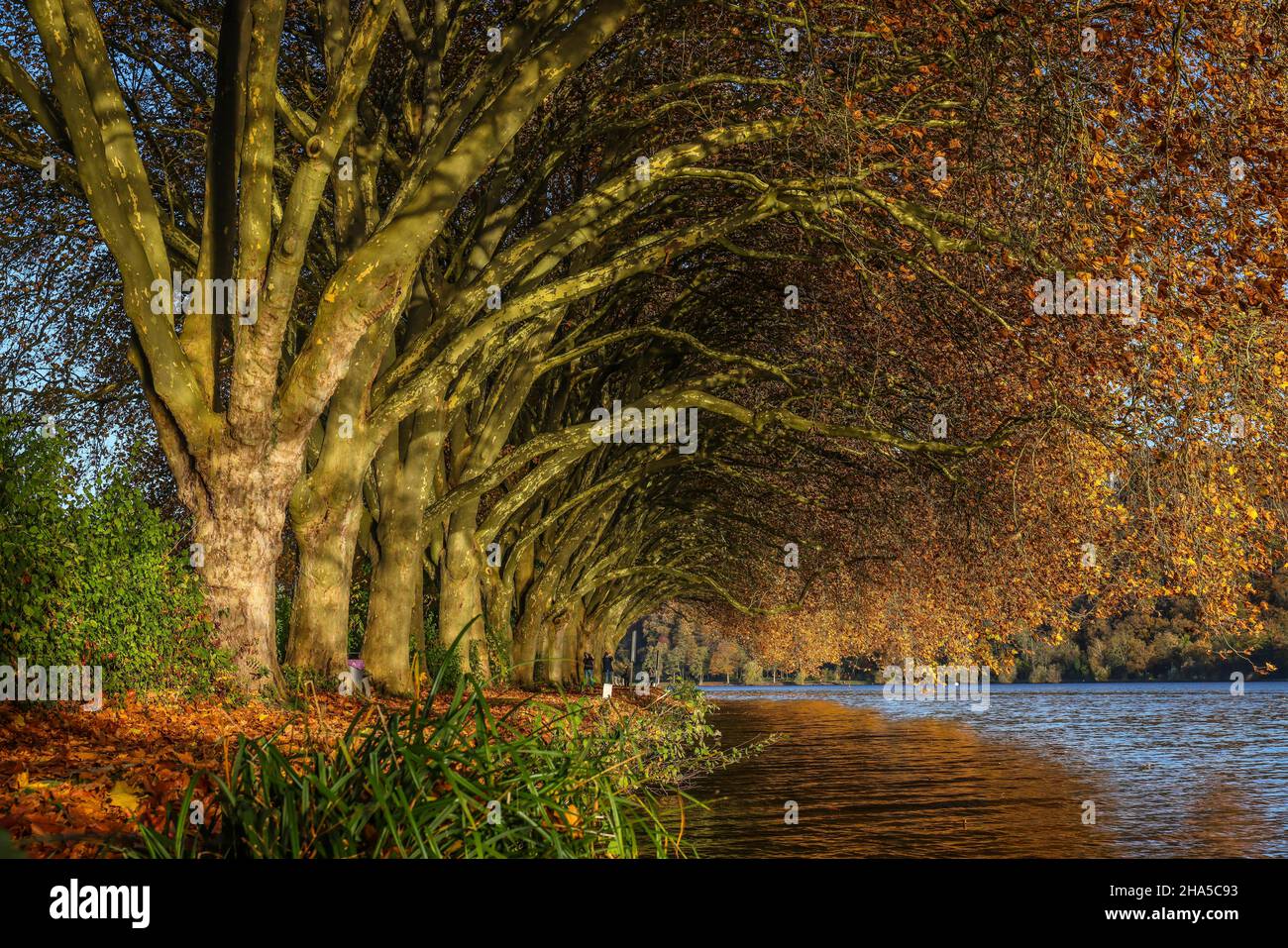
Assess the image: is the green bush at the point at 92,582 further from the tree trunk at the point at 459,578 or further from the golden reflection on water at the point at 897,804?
the tree trunk at the point at 459,578

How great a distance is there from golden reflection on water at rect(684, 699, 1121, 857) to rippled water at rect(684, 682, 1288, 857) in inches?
1.1

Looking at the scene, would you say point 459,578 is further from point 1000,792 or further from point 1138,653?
point 1138,653

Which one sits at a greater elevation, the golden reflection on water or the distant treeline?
the golden reflection on water

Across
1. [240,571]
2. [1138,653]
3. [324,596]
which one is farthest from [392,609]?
[1138,653]

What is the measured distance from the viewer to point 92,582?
34.9ft

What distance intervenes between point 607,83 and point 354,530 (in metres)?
7.16

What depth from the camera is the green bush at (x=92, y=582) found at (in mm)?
10180

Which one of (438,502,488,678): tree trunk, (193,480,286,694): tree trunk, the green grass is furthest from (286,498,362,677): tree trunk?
the green grass

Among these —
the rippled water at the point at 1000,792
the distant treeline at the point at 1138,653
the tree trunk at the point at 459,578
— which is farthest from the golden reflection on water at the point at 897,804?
the distant treeline at the point at 1138,653

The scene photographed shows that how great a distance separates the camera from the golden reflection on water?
12.3 m

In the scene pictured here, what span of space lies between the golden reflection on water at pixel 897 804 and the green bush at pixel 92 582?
5242 mm

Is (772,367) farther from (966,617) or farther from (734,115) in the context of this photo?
(966,617)

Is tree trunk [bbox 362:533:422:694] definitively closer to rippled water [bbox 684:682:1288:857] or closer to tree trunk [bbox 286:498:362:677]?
tree trunk [bbox 286:498:362:677]
